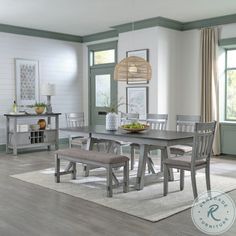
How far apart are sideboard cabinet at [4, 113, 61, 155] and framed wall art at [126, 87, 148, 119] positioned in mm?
1740

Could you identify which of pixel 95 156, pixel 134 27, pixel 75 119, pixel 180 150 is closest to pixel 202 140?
pixel 180 150

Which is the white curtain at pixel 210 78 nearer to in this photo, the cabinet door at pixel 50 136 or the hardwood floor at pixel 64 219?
the hardwood floor at pixel 64 219

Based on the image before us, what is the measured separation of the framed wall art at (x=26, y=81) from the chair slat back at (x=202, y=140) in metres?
5.10

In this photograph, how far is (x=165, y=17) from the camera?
23.7ft

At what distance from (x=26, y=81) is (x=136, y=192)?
476 centimetres

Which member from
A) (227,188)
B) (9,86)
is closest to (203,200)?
(227,188)

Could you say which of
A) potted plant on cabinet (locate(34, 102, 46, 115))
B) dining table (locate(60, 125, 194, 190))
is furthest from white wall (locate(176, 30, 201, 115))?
potted plant on cabinet (locate(34, 102, 46, 115))

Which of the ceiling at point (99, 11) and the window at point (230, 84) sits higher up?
the ceiling at point (99, 11)

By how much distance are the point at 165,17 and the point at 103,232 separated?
204 inches

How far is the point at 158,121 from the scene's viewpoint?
603 centimetres

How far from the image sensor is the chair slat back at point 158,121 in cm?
598

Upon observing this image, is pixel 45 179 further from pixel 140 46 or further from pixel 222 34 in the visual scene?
pixel 222 34

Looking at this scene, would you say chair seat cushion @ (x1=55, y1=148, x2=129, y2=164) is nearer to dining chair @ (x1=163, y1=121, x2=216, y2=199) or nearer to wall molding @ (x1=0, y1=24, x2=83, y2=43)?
dining chair @ (x1=163, y1=121, x2=216, y2=199)
